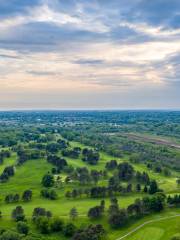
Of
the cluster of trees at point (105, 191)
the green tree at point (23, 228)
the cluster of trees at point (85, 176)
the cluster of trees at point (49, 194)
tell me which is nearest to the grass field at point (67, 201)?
the cluster of trees at point (49, 194)

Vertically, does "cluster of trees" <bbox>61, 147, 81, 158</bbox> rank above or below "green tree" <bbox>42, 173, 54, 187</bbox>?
above

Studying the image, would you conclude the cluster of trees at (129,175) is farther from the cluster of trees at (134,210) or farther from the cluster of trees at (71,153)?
the cluster of trees at (71,153)

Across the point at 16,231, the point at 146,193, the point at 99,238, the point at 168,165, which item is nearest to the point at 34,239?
the point at 16,231

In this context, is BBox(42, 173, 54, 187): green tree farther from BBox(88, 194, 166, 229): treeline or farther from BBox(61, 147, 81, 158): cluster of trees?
BBox(61, 147, 81, 158): cluster of trees

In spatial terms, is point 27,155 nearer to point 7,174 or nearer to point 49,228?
point 7,174

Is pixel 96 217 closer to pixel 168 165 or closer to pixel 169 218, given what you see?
pixel 169 218

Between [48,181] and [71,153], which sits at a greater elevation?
[71,153]

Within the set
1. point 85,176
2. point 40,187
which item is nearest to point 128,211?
point 85,176

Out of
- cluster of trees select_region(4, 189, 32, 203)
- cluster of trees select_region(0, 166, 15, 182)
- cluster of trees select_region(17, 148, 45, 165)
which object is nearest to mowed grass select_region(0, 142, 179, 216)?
cluster of trees select_region(4, 189, 32, 203)
